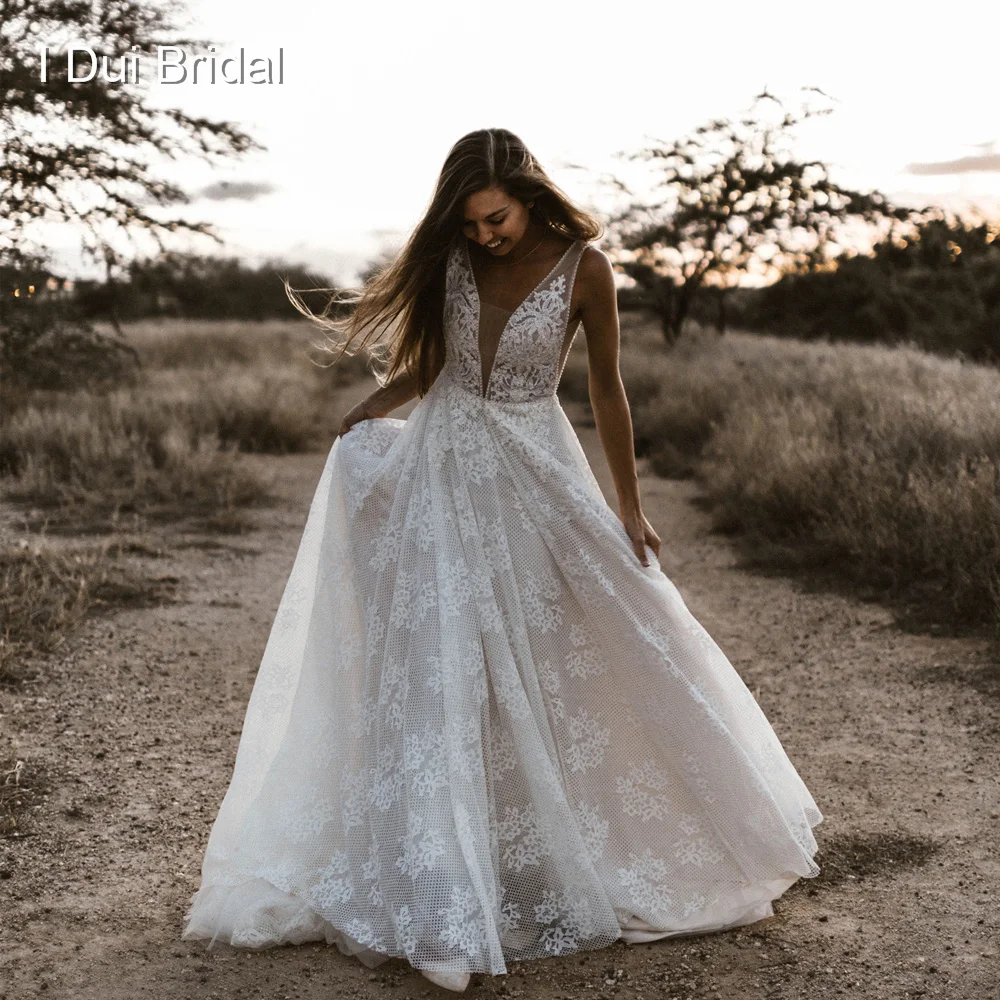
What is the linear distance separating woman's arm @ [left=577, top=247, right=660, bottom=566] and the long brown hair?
112 millimetres

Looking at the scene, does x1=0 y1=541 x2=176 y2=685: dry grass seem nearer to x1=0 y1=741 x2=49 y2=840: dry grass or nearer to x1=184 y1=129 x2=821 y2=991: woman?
x1=0 y1=741 x2=49 y2=840: dry grass

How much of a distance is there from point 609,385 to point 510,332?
0.97ft

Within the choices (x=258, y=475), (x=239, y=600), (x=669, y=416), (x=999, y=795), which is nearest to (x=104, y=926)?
(x=999, y=795)

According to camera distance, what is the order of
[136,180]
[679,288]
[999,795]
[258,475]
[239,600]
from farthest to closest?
[679,288], [136,180], [258,475], [239,600], [999,795]

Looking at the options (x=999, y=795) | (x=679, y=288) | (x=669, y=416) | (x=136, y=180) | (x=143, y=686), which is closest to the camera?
(x=999, y=795)

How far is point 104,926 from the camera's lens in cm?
281

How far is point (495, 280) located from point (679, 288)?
18.4 m

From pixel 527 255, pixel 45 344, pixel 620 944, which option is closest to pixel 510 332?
pixel 527 255

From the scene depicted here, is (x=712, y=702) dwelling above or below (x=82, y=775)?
above

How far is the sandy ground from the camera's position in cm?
253

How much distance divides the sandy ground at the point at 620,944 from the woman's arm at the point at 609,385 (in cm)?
107

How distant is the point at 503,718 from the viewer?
258 cm

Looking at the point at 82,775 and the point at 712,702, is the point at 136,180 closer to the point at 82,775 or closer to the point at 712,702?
the point at 82,775

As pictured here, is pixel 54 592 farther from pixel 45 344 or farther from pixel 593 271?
pixel 45 344
